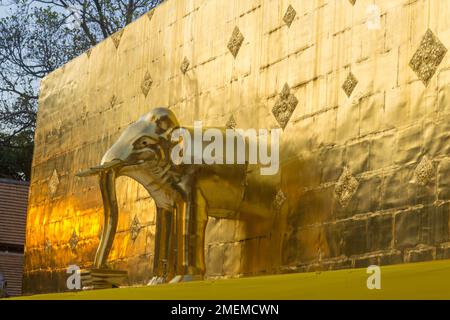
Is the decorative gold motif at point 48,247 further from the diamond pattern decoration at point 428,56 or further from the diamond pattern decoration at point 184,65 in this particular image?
the diamond pattern decoration at point 428,56

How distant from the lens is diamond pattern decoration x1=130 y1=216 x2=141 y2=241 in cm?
684

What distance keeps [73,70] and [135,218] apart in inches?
59.3

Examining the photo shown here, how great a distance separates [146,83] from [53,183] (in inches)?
54.1

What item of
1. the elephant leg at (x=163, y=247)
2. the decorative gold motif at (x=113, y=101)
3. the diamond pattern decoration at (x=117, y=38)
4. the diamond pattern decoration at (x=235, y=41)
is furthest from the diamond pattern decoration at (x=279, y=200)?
the diamond pattern decoration at (x=117, y=38)

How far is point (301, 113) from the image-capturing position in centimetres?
553

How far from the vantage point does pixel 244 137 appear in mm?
5746

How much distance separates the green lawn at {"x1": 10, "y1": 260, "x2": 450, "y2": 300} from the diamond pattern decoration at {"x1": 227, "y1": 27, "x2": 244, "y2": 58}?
1692 millimetres

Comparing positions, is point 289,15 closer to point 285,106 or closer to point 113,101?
point 285,106

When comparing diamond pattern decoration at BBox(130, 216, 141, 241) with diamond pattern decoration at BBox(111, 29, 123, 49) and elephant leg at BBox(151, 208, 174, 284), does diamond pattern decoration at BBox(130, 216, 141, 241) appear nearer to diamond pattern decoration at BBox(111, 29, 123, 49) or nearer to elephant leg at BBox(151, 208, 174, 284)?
elephant leg at BBox(151, 208, 174, 284)

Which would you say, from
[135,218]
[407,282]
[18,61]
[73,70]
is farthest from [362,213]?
[18,61]

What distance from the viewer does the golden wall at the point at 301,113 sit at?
15.7 ft

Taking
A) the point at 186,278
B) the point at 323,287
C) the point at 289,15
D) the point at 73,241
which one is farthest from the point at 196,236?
the point at 73,241
